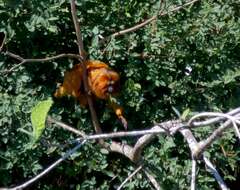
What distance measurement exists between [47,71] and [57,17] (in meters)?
0.26

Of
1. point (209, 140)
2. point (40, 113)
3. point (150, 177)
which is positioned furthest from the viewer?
point (150, 177)

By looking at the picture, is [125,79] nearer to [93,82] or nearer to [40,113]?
[93,82]

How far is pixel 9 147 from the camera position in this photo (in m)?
2.53

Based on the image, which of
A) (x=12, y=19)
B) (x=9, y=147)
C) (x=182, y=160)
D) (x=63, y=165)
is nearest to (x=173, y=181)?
(x=182, y=160)

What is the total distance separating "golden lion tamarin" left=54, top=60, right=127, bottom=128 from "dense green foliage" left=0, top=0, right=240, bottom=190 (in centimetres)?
5

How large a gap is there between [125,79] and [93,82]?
194mm

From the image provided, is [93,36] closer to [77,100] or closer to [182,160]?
[77,100]

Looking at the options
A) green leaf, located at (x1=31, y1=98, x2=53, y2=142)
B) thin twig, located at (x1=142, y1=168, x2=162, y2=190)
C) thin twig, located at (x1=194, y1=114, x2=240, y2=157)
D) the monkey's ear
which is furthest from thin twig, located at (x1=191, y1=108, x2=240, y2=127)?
the monkey's ear

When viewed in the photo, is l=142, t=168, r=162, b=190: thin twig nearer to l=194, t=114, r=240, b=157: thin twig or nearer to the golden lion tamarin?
the golden lion tamarin

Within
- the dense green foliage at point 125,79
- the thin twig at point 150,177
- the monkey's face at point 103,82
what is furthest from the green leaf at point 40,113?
the monkey's face at point 103,82

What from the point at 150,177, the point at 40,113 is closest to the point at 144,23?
the point at 150,177

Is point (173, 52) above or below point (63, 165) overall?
above

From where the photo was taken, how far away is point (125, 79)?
2791 mm

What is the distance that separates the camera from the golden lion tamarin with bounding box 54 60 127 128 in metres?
2.63
